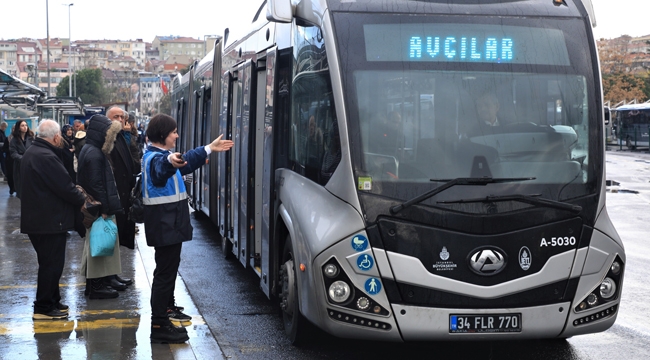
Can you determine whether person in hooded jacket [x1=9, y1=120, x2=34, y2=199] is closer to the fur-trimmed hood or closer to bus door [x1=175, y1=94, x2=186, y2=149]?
bus door [x1=175, y1=94, x2=186, y2=149]

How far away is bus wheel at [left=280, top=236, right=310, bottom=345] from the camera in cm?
676

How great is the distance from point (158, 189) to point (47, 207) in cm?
143

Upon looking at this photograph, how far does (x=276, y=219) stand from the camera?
23.9 ft

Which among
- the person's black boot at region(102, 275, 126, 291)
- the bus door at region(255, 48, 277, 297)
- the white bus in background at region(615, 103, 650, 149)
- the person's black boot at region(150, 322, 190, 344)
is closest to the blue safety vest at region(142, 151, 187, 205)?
the bus door at region(255, 48, 277, 297)

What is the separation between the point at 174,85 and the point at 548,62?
1769 centimetres

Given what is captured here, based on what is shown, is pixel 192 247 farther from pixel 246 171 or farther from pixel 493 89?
pixel 493 89

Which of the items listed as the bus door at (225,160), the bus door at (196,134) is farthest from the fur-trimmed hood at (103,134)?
the bus door at (196,134)

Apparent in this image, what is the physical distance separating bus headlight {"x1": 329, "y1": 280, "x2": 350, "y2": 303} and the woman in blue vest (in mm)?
1581

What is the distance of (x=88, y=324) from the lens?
→ 7777 millimetres

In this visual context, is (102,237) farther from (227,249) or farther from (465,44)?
(465,44)

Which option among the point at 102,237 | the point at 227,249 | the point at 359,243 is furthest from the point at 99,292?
the point at 359,243

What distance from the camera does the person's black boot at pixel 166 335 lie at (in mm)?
7074

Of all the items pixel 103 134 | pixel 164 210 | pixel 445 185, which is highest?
pixel 103 134

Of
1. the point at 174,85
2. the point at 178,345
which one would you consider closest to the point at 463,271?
the point at 178,345
